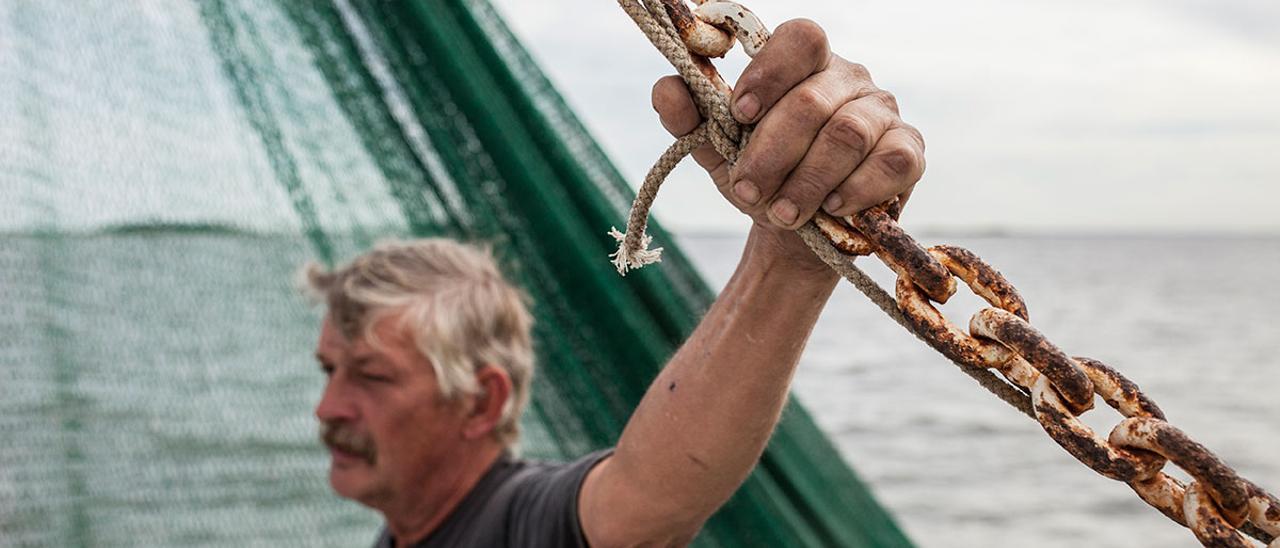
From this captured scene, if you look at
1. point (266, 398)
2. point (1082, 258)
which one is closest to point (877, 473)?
point (266, 398)

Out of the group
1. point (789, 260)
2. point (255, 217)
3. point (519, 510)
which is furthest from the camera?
point (255, 217)

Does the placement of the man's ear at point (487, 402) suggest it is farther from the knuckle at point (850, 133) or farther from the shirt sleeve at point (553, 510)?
the knuckle at point (850, 133)

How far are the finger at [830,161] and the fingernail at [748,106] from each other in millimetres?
51

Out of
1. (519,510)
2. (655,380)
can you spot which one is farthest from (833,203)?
(519,510)

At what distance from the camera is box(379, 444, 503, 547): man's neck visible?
1895mm

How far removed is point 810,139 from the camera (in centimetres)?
100

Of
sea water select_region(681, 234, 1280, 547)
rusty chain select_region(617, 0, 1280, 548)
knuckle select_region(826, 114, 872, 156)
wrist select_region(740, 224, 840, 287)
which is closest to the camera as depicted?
rusty chain select_region(617, 0, 1280, 548)

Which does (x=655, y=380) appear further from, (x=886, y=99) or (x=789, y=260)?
(x=886, y=99)

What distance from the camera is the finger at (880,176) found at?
987 millimetres

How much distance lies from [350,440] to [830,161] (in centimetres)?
115

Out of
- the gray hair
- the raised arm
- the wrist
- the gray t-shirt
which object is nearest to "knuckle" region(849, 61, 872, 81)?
the raised arm

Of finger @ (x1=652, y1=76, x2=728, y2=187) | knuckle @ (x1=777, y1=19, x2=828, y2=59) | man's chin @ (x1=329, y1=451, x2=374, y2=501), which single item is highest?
knuckle @ (x1=777, y1=19, x2=828, y2=59)

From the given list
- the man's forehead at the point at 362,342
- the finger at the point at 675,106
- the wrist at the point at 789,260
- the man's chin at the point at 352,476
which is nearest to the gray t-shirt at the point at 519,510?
the man's chin at the point at 352,476

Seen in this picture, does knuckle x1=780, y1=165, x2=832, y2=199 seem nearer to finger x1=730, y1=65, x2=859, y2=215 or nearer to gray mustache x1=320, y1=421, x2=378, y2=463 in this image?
finger x1=730, y1=65, x2=859, y2=215
